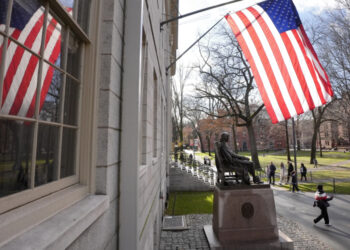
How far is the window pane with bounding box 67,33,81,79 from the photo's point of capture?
1.89 meters

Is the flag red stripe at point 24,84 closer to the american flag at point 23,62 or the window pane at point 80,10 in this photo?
the american flag at point 23,62

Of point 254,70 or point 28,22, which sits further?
point 254,70

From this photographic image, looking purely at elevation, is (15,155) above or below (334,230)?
above

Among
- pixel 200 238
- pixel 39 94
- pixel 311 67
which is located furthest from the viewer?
pixel 200 238

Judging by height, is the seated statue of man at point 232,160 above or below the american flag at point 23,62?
below

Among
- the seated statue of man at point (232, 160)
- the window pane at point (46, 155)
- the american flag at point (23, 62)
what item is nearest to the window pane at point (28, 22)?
the american flag at point (23, 62)

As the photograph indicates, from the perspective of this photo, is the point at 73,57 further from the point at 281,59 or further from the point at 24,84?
the point at 281,59

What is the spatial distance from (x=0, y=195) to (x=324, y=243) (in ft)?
32.2

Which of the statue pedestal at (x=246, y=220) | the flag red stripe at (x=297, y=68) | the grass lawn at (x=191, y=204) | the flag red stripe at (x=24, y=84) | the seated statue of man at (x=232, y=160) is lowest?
the grass lawn at (x=191, y=204)

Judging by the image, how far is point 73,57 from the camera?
1955mm

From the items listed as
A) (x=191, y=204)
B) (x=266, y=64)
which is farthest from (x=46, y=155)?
(x=191, y=204)

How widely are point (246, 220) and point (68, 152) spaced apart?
7274 millimetres

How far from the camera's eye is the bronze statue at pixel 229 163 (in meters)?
8.02

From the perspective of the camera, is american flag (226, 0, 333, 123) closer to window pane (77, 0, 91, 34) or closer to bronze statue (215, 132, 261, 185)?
bronze statue (215, 132, 261, 185)
